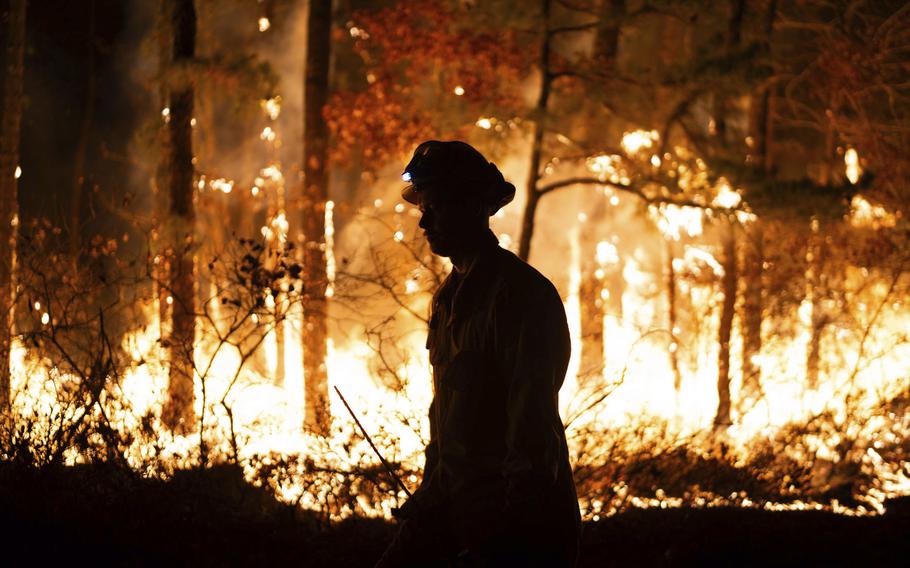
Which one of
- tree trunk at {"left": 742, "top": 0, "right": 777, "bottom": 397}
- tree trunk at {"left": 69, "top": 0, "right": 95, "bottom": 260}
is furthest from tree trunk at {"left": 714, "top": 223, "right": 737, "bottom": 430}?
tree trunk at {"left": 69, "top": 0, "right": 95, "bottom": 260}

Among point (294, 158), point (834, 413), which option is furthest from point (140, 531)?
point (294, 158)

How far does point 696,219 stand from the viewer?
53.4ft

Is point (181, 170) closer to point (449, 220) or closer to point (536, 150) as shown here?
point (536, 150)

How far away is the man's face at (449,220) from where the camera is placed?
3230 millimetres

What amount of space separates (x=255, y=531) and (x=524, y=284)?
15.9 feet

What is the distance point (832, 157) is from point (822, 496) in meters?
15.9

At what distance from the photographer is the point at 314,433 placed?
28.6ft

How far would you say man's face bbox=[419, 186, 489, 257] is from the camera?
323cm

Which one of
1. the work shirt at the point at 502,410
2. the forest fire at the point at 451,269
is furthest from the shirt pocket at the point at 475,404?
the forest fire at the point at 451,269

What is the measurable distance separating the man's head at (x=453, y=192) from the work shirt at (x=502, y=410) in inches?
3.6

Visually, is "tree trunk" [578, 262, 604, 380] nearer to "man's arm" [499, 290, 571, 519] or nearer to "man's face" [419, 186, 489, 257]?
"man's face" [419, 186, 489, 257]

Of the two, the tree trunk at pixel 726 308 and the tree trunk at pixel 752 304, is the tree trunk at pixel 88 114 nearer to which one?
the tree trunk at pixel 726 308

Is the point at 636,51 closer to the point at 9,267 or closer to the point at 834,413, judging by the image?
the point at 834,413

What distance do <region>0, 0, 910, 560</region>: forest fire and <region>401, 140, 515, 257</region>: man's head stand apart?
5.80 ft
